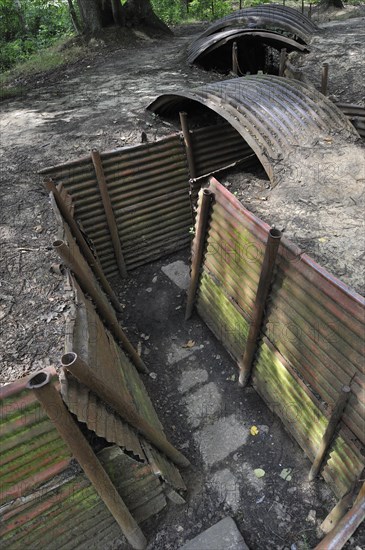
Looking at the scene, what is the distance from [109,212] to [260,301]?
3528 mm

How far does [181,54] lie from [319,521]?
12.1m

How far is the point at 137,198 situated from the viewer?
6.75 metres

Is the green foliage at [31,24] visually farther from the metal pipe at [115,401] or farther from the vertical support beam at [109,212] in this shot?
the metal pipe at [115,401]

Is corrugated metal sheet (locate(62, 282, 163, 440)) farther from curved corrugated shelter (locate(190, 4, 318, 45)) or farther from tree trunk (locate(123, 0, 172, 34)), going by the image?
tree trunk (locate(123, 0, 172, 34))

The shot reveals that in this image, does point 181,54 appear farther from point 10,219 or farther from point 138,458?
point 138,458

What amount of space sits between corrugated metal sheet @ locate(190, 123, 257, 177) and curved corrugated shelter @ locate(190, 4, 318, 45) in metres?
4.69

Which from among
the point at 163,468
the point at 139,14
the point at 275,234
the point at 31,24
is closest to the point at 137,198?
the point at 275,234

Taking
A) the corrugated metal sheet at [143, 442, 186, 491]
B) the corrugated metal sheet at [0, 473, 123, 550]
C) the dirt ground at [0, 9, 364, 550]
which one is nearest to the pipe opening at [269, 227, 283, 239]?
the dirt ground at [0, 9, 364, 550]

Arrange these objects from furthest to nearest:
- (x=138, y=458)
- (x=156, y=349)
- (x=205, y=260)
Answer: (x=156, y=349), (x=205, y=260), (x=138, y=458)

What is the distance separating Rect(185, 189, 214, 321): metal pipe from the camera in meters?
4.74

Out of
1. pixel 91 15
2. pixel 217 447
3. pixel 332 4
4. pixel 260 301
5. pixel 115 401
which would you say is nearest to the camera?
pixel 115 401

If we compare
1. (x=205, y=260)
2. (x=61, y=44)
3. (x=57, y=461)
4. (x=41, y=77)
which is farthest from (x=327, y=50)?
(x=57, y=461)

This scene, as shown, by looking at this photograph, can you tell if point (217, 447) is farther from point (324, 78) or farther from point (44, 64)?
point (44, 64)

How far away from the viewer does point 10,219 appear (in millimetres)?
5602
